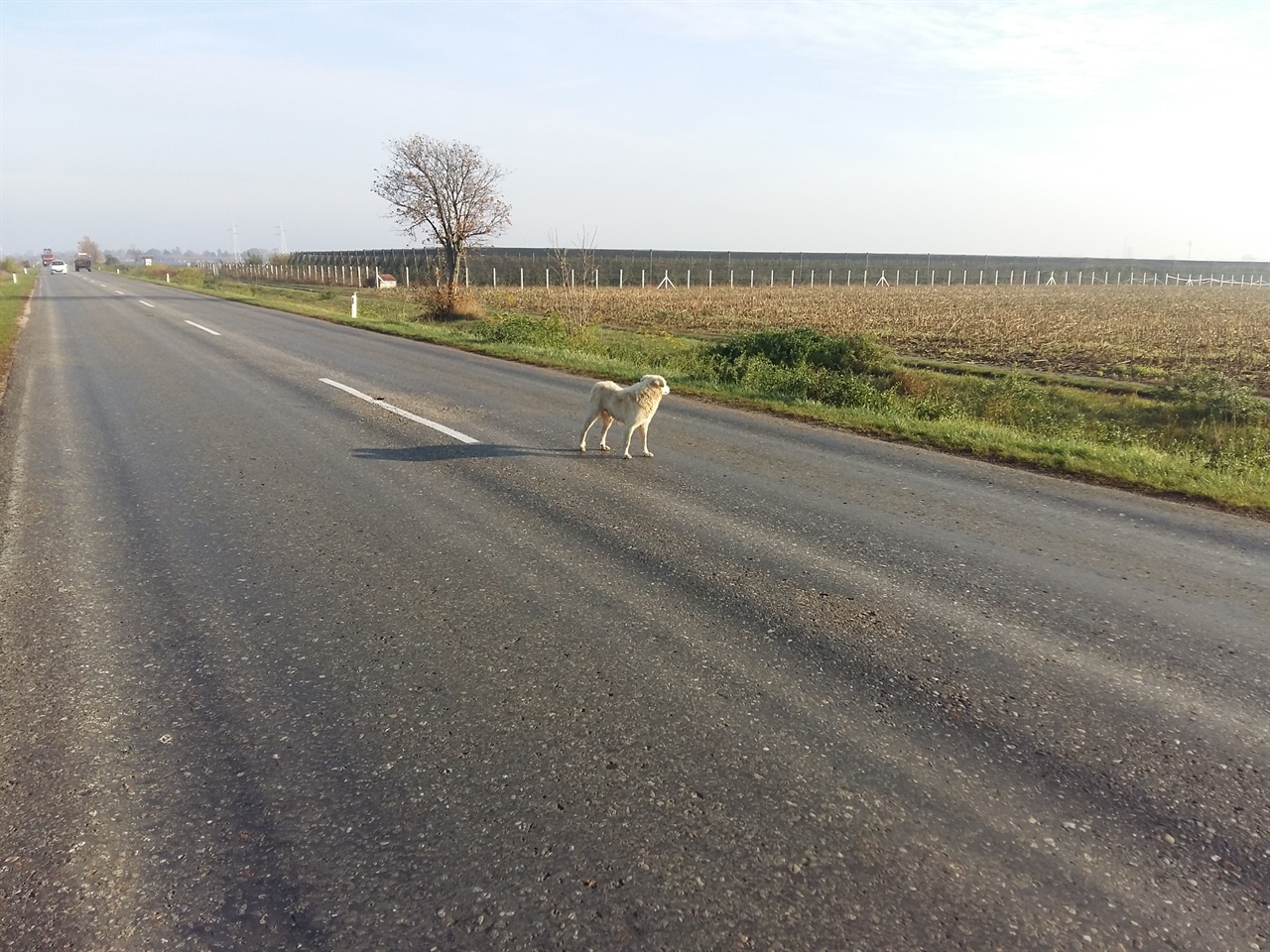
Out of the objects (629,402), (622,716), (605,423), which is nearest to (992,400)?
(605,423)

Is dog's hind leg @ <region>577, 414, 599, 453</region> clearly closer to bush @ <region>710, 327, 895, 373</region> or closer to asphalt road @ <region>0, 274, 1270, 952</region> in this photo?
asphalt road @ <region>0, 274, 1270, 952</region>

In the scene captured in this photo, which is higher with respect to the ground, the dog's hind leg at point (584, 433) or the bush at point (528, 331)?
the bush at point (528, 331)

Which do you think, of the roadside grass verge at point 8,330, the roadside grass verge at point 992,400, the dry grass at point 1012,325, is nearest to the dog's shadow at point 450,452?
the roadside grass verge at point 992,400

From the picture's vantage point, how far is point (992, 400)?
1444 centimetres

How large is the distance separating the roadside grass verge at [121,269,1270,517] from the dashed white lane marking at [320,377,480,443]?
4569mm

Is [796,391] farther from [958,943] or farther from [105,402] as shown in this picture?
[958,943]

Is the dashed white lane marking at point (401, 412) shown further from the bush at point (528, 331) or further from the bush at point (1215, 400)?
the bush at point (1215, 400)

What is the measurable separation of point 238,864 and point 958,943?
2285mm

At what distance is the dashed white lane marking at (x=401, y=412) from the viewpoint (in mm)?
9234

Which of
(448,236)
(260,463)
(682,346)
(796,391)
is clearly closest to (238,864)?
(260,463)

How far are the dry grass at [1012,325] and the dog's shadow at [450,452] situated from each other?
15359mm

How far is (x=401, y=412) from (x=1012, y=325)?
91.2ft

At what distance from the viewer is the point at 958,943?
241cm

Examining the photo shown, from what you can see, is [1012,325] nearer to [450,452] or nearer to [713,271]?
[450,452]
